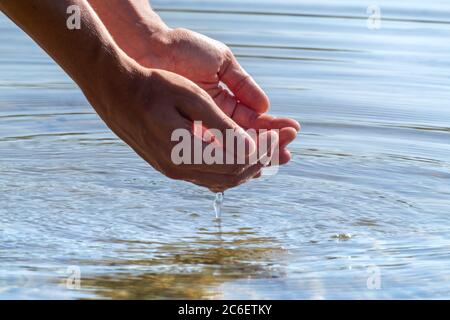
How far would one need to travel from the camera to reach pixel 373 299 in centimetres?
337

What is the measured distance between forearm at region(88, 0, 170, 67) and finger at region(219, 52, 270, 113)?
0.23m

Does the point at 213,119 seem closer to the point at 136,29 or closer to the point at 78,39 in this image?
the point at 78,39

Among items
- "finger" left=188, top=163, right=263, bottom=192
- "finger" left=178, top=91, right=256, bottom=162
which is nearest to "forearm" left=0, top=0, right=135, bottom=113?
"finger" left=178, top=91, right=256, bottom=162

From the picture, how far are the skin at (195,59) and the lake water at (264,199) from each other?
1.25 feet

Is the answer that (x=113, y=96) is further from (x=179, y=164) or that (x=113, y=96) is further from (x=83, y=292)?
(x=83, y=292)

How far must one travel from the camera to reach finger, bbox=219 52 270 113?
4102 millimetres

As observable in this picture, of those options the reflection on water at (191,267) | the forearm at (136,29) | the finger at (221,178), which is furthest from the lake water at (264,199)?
the forearm at (136,29)

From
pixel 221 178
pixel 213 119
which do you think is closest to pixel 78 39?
pixel 213 119

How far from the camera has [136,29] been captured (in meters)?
4.15

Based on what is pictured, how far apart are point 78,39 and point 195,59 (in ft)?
2.50

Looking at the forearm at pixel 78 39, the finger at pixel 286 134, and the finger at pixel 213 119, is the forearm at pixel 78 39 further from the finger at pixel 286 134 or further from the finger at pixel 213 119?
the finger at pixel 286 134

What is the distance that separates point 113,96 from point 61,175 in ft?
3.86

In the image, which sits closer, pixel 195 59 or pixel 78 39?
pixel 78 39

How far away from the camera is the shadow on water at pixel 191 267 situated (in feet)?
11.2
